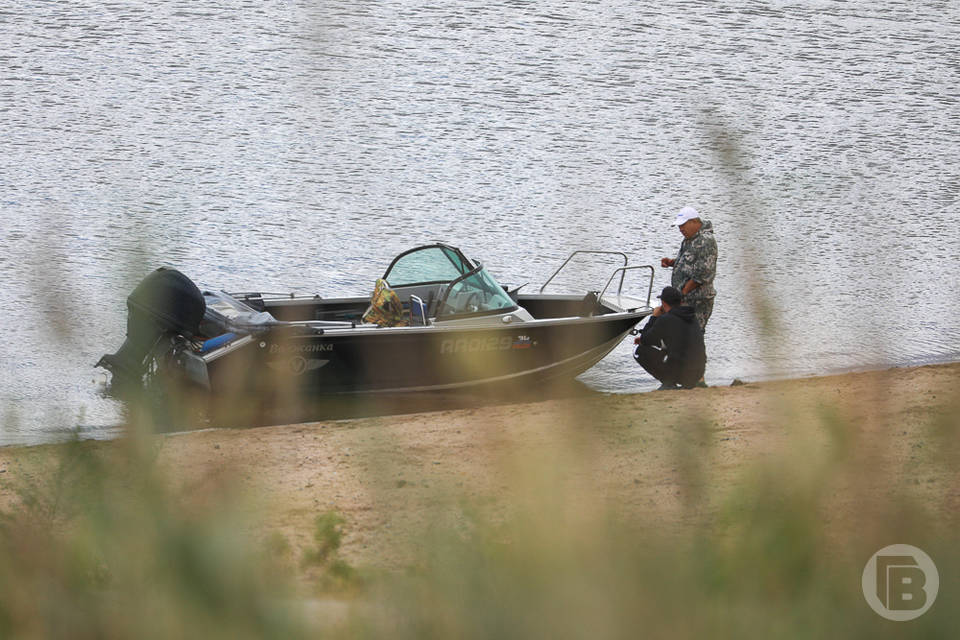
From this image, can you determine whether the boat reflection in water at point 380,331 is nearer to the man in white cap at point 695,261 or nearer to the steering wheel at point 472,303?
the steering wheel at point 472,303

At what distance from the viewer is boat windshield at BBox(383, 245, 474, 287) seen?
508 inches

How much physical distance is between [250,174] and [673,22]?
55.1 feet

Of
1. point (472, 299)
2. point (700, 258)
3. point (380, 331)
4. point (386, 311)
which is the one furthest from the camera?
point (472, 299)

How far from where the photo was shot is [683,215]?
1125 cm

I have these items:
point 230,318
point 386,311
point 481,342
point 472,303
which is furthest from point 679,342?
point 230,318

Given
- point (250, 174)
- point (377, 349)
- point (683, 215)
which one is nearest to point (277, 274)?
point (250, 174)

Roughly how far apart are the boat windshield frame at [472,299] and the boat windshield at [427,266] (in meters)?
0.41

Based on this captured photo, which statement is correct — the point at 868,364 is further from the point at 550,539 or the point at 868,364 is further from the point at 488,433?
the point at 550,539

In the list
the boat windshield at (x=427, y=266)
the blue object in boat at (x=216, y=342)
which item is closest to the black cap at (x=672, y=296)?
the boat windshield at (x=427, y=266)

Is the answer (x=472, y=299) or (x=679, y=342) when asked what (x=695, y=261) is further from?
(x=472, y=299)

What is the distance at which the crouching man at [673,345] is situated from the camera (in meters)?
10.9

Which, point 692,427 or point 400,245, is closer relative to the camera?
point 692,427
